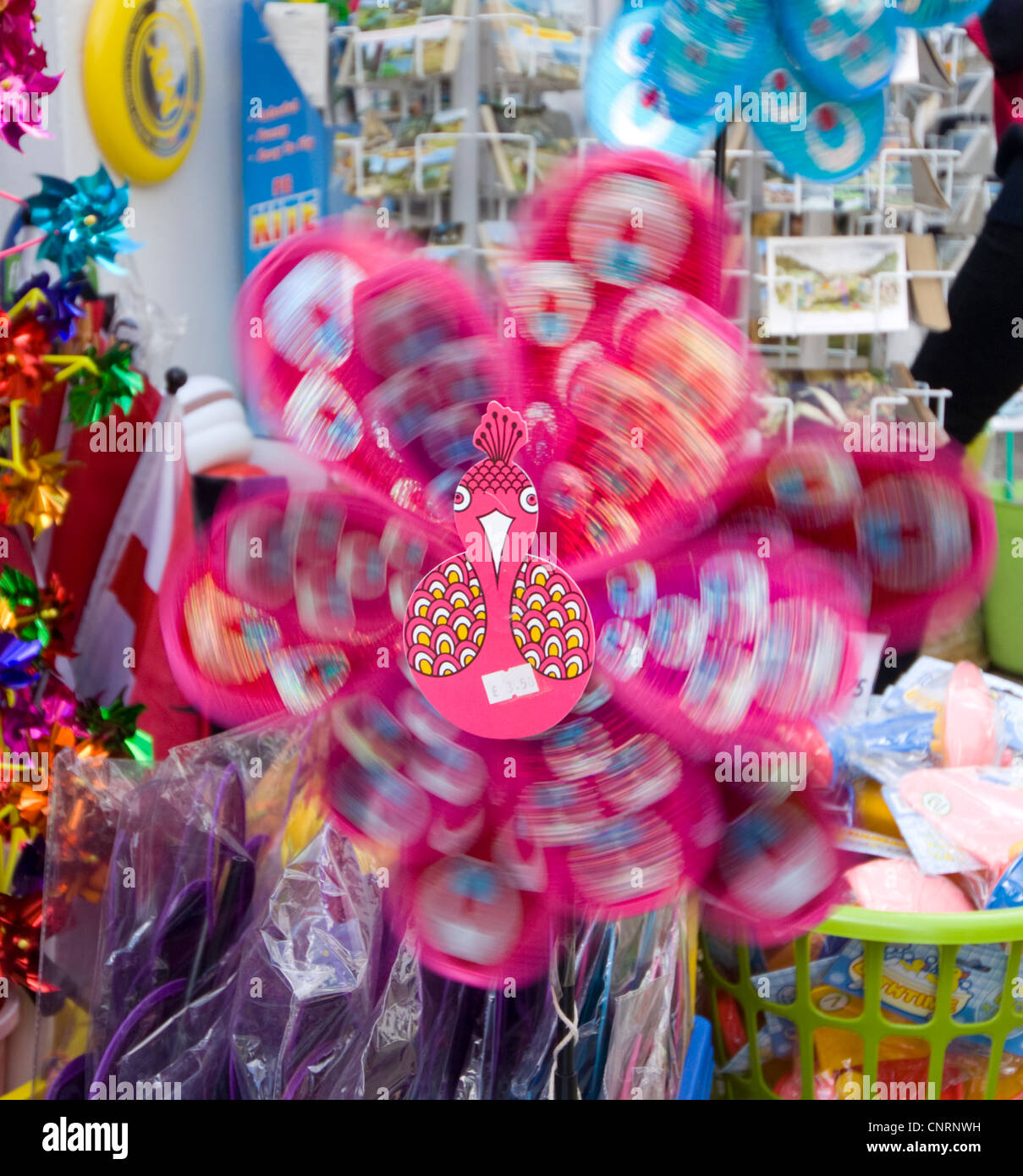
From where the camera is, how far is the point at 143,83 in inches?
53.5

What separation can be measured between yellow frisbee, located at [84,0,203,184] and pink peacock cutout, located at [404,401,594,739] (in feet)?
3.66

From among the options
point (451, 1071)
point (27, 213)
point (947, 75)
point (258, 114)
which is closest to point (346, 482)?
point (451, 1071)

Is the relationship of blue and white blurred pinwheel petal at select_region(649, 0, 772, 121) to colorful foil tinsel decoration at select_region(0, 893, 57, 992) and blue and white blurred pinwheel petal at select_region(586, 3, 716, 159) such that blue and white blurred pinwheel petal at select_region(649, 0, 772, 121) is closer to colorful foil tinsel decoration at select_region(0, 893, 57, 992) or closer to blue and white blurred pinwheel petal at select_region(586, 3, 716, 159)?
blue and white blurred pinwheel petal at select_region(586, 3, 716, 159)

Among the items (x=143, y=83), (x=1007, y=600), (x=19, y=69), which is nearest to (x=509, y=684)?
(x=19, y=69)

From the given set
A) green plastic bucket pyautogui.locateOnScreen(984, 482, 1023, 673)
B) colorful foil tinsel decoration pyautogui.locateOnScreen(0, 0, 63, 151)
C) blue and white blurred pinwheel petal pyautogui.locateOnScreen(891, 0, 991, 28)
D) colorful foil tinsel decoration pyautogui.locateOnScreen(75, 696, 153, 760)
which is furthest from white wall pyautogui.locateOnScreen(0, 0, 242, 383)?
green plastic bucket pyautogui.locateOnScreen(984, 482, 1023, 673)

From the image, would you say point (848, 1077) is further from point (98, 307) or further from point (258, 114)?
point (258, 114)

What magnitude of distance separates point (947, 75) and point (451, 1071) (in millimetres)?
1309

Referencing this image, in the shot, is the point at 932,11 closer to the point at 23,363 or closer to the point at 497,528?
the point at 497,528

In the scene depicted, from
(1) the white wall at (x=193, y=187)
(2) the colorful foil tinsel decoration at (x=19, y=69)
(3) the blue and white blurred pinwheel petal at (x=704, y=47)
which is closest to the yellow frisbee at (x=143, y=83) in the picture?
(1) the white wall at (x=193, y=187)

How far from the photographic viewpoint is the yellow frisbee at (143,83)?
1294 millimetres

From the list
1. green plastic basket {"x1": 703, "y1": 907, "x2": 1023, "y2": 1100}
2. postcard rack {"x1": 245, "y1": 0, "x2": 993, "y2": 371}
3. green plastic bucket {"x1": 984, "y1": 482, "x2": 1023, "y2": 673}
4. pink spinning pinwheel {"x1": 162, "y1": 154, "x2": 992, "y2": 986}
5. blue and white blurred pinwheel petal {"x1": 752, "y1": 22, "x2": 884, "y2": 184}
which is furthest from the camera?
postcard rack {"x1": 245, "y1": 0, "x2": 993, "y2": 371}

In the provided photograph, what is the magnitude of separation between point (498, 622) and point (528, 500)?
0.19 feet

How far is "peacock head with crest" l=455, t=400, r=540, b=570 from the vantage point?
1.54 feet

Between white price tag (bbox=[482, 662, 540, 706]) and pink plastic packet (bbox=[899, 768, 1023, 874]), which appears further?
pink plastic packet (bbox=[899, 768, 1023, 874])
